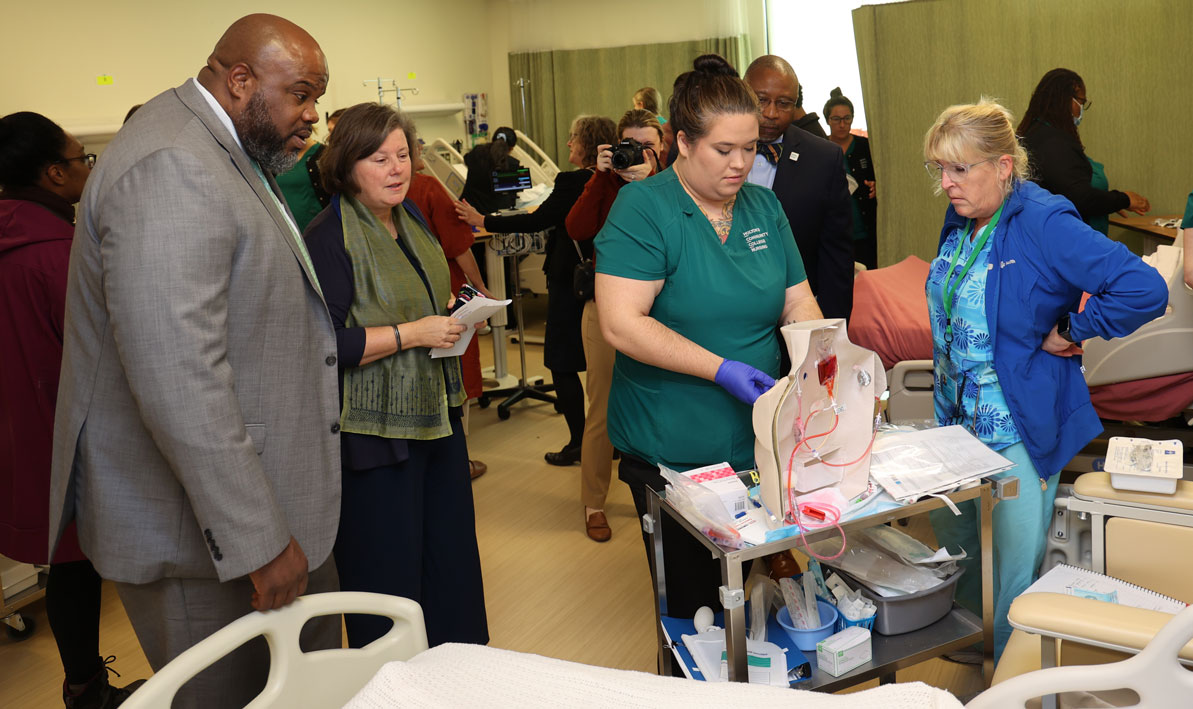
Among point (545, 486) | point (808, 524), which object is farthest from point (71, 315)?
point (545, 486)

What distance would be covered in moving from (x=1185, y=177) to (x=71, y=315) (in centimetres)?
483

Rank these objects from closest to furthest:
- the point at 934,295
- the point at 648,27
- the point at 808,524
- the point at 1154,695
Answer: the point at 1154,695
the point at 808,524
the point at 934,295
the point at 648,27

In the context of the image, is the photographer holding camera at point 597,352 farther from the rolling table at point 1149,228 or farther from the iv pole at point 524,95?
the iv pole at point 524,95

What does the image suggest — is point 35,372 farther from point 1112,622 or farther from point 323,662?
point 1112,622

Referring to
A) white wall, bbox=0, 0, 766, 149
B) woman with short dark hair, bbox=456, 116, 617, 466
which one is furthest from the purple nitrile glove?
white wall, bbox=0, 0, 766, 149

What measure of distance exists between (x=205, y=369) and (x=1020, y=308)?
5.20 ft

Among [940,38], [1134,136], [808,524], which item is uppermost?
[940,38]

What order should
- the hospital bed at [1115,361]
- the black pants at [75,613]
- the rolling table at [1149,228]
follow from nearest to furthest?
the black pants at [75,613]
the hospital bed at [1115,361]
the rolling table at [1149,228]

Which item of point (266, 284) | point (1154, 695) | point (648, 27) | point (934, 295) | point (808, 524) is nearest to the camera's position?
point (1154, 695)

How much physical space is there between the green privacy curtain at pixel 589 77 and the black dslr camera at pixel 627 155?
4.60 metres

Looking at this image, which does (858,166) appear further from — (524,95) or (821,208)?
(524,95)

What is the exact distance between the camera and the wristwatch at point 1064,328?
6.55 ft

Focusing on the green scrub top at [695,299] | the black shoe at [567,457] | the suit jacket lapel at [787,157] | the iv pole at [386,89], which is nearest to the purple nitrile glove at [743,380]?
the green scrub top at [695,299]

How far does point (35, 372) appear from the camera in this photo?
234cm
